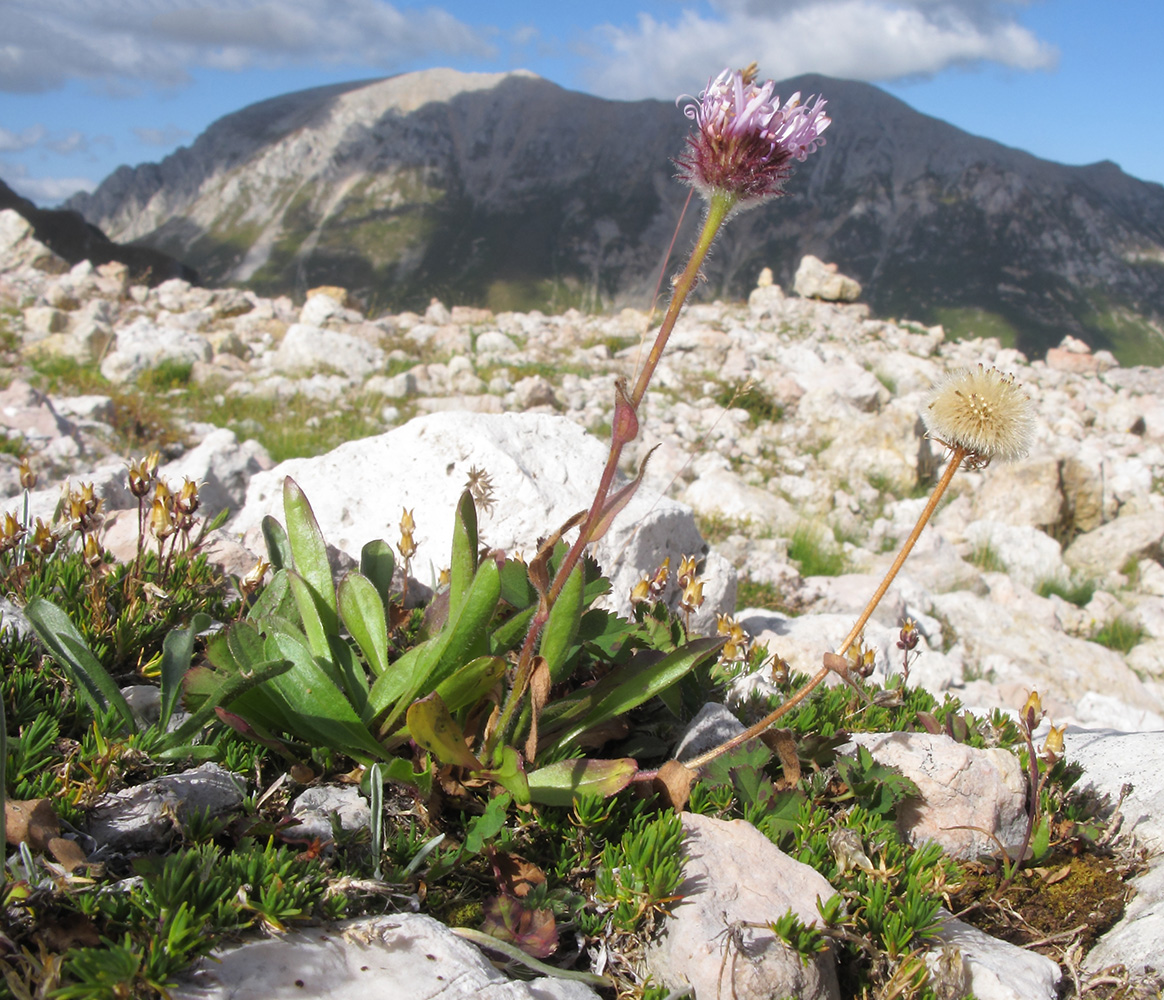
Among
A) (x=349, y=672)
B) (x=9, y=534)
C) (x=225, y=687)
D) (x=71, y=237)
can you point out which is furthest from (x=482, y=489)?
(x=71, y=237)

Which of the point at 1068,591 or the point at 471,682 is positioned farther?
the point at 1068,591

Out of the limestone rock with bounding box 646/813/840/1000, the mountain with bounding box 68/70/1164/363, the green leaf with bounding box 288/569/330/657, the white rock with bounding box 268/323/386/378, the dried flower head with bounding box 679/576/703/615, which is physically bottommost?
the limestone rock with bounding box 646/813/840/1000

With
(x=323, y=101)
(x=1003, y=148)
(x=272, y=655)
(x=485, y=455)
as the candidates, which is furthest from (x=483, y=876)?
(x=323, y=101)

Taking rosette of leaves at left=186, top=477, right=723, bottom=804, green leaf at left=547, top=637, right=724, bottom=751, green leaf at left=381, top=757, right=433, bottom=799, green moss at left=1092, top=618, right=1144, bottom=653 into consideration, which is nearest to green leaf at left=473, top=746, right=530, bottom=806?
rosette of leaves at left=186, top=477, right=723, bottom=804

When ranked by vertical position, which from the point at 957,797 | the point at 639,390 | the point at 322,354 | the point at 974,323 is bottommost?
the point at 957,797

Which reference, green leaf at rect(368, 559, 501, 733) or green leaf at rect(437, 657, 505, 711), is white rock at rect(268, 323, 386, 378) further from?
green leaf at rect(437, 657, 505, 711)

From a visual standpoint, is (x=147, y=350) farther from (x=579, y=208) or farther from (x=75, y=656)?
(x=579, y=208)

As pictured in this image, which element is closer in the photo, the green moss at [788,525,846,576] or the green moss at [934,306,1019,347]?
the green moss at [788,525,846,576]
